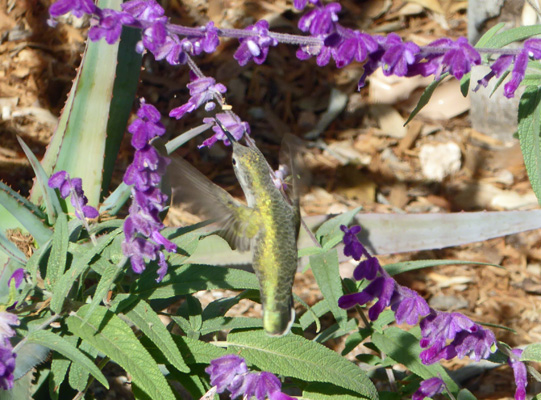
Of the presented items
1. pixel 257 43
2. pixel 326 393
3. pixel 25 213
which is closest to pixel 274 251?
pixel 326 393

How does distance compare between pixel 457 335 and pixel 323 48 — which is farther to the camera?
pixel 457 335

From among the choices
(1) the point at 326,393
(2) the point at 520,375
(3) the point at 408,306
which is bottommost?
(1) the point at 326,393

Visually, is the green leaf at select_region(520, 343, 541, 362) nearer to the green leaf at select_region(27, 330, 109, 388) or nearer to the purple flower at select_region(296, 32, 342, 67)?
the purple flower at select_region(296, 32, 342, 67)

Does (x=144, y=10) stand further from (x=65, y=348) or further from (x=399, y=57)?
(x=65, y=348)

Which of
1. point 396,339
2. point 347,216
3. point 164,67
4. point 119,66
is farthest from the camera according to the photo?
point 164,67

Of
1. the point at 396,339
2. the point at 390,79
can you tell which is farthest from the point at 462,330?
the point at 390,79

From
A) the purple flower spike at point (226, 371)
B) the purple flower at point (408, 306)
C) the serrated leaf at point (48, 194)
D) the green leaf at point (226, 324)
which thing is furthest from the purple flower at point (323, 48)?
the serrated leaf at point (48, 194)

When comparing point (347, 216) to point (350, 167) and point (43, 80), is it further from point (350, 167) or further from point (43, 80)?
point (43, 80)

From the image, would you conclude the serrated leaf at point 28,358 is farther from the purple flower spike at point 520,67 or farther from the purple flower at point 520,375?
the purple flower spike at point 520,67
